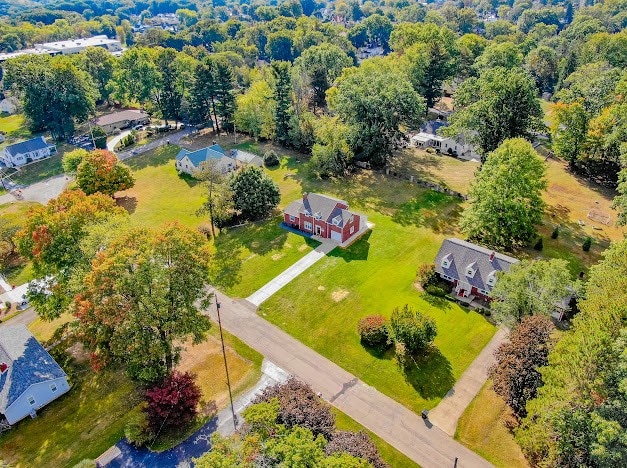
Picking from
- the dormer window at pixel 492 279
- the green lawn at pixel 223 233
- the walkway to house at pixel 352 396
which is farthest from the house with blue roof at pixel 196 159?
the dormer window at pixel 492 279

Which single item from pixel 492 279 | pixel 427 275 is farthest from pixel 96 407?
pixel 492 279

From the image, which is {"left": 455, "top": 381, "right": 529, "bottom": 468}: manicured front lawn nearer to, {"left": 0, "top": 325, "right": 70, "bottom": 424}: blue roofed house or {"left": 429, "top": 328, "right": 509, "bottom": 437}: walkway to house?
{"left": 429, "top": 328, "right": 509, "bottom": 437}: walkway to house

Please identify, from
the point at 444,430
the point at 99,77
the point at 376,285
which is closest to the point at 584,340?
the point at 444,430

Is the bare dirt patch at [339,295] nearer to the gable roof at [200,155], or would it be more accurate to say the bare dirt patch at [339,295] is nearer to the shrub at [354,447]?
the shrub at [354,447]

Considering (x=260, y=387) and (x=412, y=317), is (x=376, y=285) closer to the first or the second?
(x=412, y=317)

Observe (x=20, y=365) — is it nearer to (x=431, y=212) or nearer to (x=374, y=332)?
(x=374, y=332)

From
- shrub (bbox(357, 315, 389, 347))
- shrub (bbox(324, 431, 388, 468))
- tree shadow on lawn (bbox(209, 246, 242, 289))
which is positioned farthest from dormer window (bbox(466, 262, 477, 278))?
tree shadow on lawn (bbox(209, 246, 242, 289))
